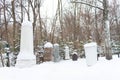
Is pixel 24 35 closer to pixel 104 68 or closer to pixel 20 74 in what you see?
pixel 20 74

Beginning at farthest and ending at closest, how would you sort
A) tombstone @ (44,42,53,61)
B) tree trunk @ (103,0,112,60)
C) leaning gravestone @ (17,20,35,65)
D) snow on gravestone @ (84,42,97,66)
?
tombstone @ (44,42,53,61) < tree trunk @ (103,0,112,60) < leaning gravestone @ (17,20,35,65) < snow on gravestone @ (84,42,97,66)

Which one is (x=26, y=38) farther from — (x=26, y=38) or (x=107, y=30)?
(x=107, y=30)

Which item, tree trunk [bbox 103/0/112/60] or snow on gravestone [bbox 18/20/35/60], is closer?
snow on gravestone [bbox 18/20/35/60]

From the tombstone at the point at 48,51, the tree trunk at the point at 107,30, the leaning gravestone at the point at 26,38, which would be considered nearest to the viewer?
the leaning gravestone at the point at 26,38

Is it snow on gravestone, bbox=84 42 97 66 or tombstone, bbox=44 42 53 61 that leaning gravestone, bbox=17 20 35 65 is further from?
tombstone, bbox=44 42 53 61

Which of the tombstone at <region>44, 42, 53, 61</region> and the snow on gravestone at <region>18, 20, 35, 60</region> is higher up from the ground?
the snow on gravestone at <region>18, 20, 35, 60</region>

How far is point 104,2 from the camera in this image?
50.1 feet

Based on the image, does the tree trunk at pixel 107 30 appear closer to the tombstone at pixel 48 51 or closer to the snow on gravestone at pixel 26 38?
the tombstone at pixel 48 51

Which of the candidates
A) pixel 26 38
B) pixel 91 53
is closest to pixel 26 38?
pixel 26 38

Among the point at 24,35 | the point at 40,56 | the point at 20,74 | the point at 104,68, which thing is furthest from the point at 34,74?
the point at 40,56

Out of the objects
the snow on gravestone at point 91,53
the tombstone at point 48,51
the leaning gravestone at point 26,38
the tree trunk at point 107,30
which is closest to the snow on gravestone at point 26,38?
the leaning gravestone at point 26,38

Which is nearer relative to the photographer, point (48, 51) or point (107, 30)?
point (107, 30)

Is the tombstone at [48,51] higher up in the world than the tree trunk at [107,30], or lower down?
lower down

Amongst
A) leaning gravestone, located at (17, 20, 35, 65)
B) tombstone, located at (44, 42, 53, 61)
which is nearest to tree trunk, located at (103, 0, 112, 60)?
tombstone, located at (44, 42, 53, 61)
